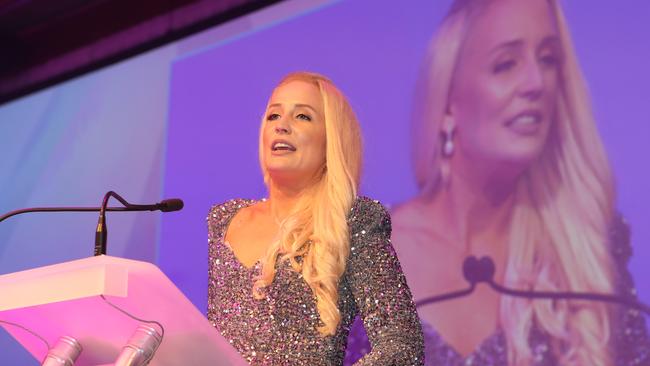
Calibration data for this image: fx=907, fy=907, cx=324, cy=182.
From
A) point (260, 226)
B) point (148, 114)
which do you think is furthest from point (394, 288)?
point (148, 114)

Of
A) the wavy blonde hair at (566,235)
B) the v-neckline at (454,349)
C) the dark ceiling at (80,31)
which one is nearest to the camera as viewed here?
the wavy blonde hair at (566,235)

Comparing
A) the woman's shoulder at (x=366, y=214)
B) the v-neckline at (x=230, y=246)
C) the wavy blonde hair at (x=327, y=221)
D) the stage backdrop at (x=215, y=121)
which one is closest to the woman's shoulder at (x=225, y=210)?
the v-neckline at (x=230, y=246)

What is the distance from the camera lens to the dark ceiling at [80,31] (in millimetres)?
4234

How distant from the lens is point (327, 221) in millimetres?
2055

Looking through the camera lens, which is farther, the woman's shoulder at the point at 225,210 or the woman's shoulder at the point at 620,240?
the woman's shoulder at the point at 620,240

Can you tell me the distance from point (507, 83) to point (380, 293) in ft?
4.21

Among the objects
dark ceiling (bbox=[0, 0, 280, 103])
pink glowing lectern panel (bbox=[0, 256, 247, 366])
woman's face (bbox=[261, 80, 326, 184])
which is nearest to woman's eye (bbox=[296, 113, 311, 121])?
woman's face (bbox=[261, 80, 326, 184])

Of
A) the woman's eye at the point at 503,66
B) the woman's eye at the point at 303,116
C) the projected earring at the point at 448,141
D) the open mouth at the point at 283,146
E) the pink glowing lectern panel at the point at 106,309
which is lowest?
the pink glowing lectern panel at the point at 106,309

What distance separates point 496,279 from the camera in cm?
291

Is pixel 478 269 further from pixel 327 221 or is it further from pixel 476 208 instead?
pixel 327 221

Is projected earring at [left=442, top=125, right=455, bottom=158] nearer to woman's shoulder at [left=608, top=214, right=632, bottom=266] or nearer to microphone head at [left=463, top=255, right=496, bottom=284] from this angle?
microphone head at [left=463, top=255, right=496, bottom=284]

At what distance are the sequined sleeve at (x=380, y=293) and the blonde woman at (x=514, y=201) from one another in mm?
920

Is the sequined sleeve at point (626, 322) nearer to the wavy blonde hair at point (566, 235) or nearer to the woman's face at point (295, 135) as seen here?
the wavy blonde hair at point (566, 235)

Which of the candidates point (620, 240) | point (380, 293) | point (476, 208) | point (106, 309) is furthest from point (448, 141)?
point (106, 309)
